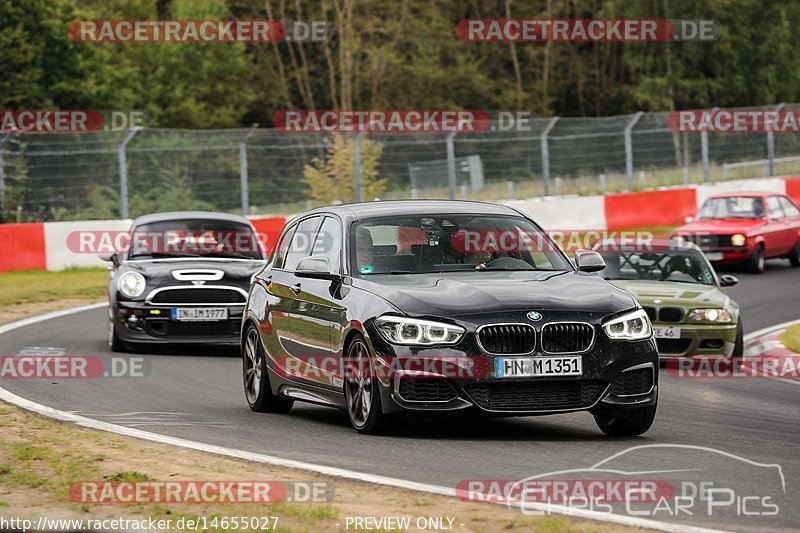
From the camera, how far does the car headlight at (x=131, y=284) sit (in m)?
15.5

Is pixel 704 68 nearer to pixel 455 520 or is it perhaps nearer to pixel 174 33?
pixel 174 33

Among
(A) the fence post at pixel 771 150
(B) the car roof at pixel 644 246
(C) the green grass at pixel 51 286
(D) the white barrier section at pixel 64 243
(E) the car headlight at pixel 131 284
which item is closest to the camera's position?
(E) the car headlight at pixel 131 284

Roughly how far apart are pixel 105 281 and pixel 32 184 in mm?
3196

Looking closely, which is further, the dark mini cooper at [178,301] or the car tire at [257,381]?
the dark mini cooper at [178,301]

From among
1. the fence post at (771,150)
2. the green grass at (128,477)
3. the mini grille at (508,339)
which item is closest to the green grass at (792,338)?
the mini grille at (508,339)

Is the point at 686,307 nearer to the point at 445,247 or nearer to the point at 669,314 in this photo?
the point at 669,314

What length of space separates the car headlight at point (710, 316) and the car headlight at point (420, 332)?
688 centimetres

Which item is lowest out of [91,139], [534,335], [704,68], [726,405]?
[726,405]

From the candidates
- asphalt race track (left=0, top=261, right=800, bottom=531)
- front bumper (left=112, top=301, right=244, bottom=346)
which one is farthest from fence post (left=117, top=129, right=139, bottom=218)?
asphalt race track (left=0, top=261, right=800, bottom=531)

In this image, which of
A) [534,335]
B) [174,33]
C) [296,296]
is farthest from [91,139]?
[174,33]

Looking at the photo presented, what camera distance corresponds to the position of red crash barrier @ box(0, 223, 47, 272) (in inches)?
1007

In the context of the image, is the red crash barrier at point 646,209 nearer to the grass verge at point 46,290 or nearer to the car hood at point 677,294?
the grass verge at point 46,290

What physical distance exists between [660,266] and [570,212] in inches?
597

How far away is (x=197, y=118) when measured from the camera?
226 ft
